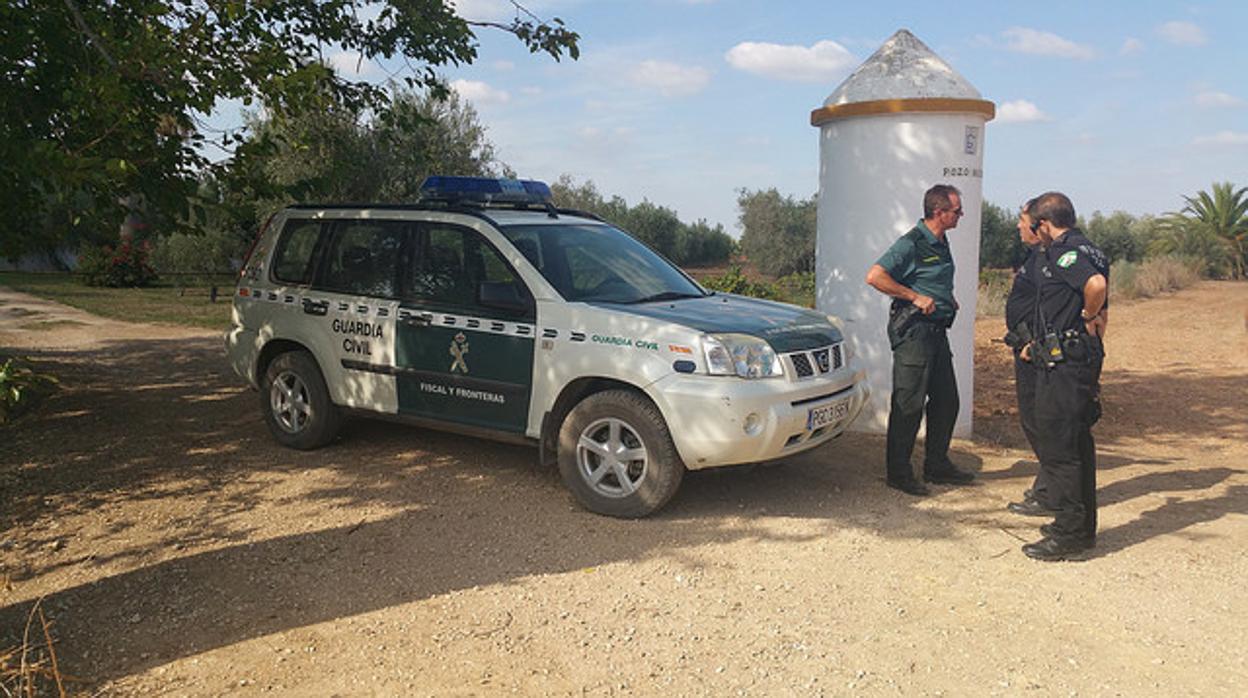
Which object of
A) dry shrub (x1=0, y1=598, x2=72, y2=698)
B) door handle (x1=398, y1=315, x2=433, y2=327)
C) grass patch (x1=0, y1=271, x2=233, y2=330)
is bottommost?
dry shrub (x1=0, y1=598, x2=72, y2=698)

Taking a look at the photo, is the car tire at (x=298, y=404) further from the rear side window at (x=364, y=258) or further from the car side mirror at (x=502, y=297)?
the car side mirror at (x=502, y=297)

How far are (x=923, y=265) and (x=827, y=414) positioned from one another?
1212 mm

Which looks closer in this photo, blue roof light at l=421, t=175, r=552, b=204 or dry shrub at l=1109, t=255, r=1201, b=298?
blue roof light at l=421, t=175, r=552, b=204

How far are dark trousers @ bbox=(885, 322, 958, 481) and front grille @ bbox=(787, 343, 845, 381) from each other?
0.45m

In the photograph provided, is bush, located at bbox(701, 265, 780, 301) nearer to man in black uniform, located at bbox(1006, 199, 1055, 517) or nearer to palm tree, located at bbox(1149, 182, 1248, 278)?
man in black uniform, located at bbox(1006, 199, 1055, 517)

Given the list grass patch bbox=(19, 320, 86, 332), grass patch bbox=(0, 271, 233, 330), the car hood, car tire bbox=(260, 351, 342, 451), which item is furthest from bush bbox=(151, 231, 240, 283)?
the car hood

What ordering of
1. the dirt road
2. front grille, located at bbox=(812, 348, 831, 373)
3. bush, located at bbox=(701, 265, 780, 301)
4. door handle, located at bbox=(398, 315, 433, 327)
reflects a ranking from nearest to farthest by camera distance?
the dirt road
front grille, located at bbox=(812, 348, 831, 373)
door handle, located at bbox=(398, 315, 433, 327)
bush, located at bbox=(701, 265, 780, 301)

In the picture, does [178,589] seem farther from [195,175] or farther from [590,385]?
[195,175]

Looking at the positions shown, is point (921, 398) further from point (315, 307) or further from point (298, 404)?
point (298, 404)

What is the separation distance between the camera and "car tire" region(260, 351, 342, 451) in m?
6.82

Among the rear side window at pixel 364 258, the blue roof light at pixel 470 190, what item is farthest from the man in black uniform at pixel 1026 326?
the rear side window at pixel 364 258

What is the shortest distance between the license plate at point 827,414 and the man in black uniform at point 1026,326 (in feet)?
3.19

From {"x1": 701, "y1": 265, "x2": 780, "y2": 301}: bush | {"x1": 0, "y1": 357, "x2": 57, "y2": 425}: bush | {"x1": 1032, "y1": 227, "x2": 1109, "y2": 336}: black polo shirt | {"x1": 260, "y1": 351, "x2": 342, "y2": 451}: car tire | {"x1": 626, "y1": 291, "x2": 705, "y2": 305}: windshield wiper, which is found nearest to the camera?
{"x1": 0, "y1": 357, "x2": 57, "y2": 425}: bush

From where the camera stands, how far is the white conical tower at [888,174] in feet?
24.8
